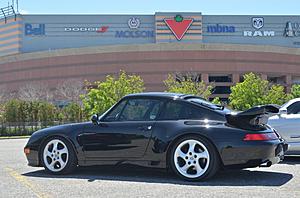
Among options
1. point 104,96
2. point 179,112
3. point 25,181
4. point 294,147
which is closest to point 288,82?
point 104,96

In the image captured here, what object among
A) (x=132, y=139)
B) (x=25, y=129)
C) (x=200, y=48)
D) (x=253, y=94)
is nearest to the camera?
(x=132, y=139)

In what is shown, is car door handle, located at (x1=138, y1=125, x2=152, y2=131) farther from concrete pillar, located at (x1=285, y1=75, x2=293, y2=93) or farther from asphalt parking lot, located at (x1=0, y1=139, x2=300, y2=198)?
concrete pillar, located at (x1=285, y1=75, x2=293, y2=93)

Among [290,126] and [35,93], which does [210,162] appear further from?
[35,93]

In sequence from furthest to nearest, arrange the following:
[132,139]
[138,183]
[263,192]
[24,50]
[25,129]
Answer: [24,50], [25,129], [132,139], [138,183], [263,192]

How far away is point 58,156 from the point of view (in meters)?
6.64

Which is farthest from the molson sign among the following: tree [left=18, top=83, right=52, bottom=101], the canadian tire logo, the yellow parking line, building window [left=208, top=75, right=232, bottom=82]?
the yellow parking line

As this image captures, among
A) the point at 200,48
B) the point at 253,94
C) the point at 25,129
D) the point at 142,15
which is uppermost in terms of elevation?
the point at 142,15

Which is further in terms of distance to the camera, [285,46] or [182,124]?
[285,46]

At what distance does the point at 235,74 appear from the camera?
3105 inches

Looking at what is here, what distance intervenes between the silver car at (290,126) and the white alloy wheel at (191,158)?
9.58 ft

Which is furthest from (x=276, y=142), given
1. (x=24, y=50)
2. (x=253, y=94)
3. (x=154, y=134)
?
(x=24, y=50)

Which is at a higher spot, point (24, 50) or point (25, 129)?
point (24, 50)

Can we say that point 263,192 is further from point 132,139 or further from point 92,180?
point 92,180

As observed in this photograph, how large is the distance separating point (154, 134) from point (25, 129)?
30.8 metres
